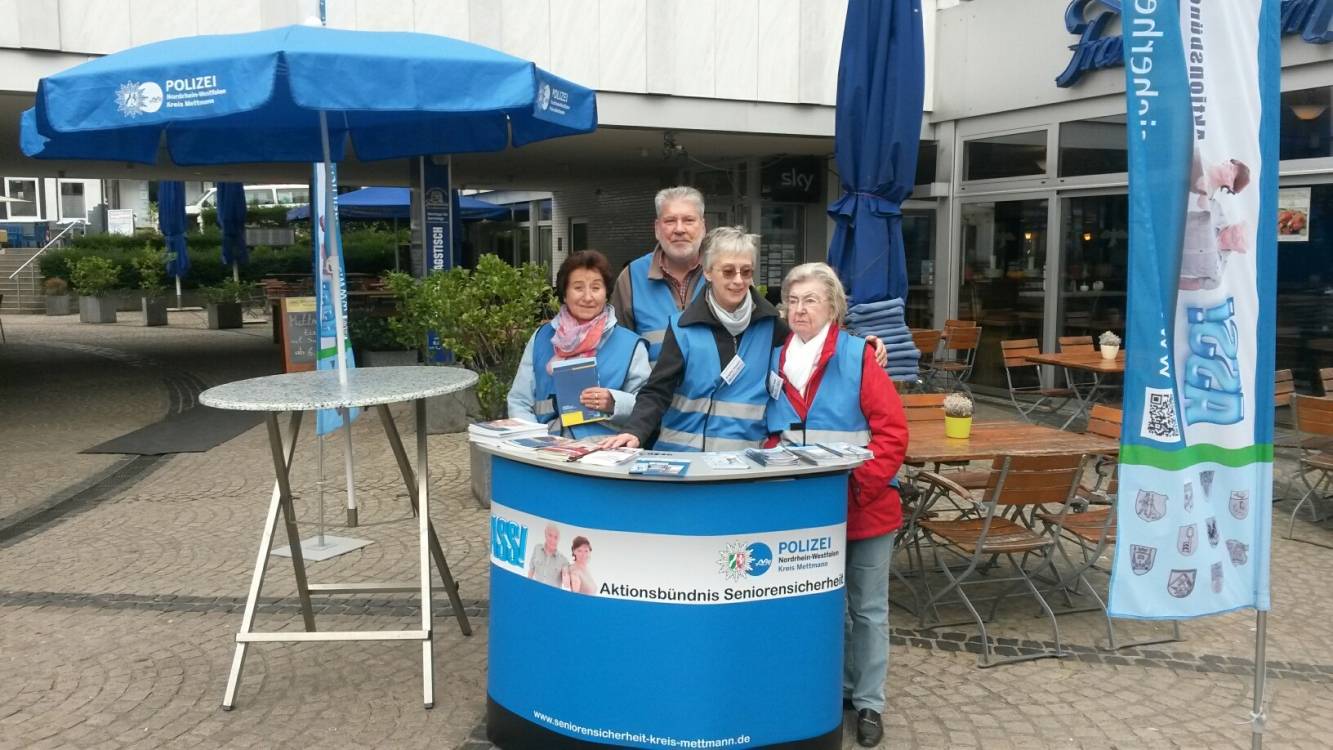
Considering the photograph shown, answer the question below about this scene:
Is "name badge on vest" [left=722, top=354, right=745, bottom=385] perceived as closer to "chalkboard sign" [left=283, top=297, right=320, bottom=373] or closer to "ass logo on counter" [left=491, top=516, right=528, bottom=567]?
"ass logo on counter" [left=491, top=516, right=528, bottom=567]

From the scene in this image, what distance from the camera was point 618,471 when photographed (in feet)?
10.2

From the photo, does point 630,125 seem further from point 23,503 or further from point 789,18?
point 23,503

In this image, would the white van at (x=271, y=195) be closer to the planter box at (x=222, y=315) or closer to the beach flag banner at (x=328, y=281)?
the planter box at (x=222, y=315)

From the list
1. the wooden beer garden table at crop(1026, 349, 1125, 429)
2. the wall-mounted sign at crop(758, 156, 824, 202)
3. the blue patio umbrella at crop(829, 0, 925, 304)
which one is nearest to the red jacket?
the blue patio umbrella at crop(829, 0, 925, 304)

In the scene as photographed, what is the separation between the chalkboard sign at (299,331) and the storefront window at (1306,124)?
8087mm

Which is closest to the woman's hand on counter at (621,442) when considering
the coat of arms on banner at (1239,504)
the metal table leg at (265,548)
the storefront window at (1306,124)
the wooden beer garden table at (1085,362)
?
the metal table leg at (265,548)

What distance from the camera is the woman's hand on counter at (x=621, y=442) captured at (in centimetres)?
349

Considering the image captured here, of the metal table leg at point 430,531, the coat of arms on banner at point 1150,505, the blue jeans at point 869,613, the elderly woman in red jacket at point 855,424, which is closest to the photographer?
the coat of arms on banner at point 1150,505

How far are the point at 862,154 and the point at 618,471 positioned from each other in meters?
4.53

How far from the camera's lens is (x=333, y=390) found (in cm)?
403

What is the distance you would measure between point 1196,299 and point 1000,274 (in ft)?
29.5

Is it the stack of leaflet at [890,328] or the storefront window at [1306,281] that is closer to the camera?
the stack of leaflet at [890,328]

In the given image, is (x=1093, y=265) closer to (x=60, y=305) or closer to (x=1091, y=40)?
(x=1091, y=40)

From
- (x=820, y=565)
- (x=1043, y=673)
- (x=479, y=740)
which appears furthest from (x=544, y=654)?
(x=1043, y=673)
